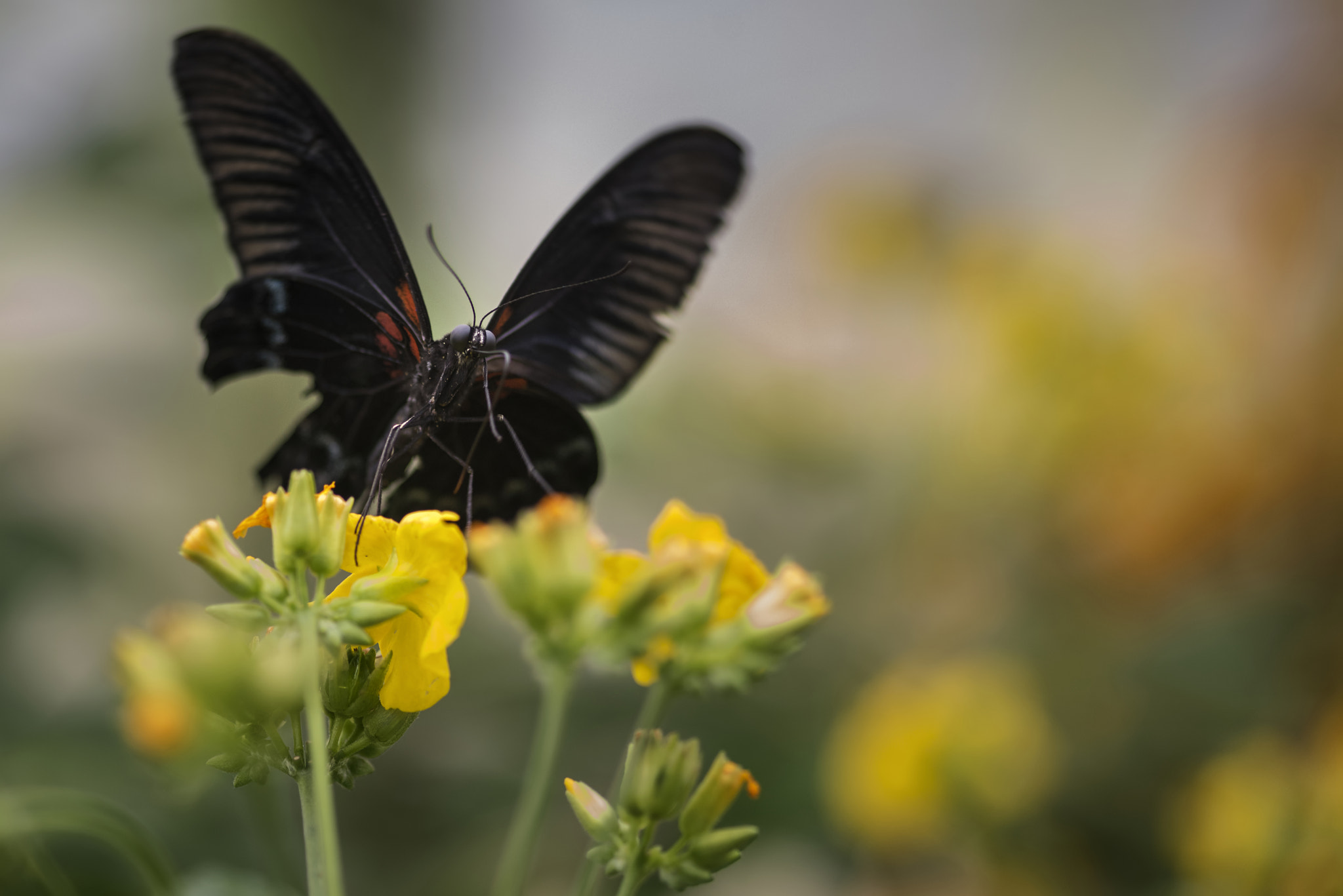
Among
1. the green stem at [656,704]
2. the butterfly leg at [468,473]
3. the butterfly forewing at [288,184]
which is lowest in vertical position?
the green stem at [656,704]

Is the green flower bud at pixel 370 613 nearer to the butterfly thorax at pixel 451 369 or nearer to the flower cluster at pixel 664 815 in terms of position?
the flower cluster at pixel 664 815

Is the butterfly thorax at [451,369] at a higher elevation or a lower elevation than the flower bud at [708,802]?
higher

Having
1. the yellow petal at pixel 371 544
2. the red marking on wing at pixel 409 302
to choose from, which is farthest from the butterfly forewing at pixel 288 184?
the yellow petal at pixel 371 544

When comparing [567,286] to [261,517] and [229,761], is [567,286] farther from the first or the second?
[229,761]

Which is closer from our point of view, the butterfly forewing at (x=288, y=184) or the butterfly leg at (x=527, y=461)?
the butterfly forewing at (x=288, y=184)

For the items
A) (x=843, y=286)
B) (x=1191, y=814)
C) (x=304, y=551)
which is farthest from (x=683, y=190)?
(x=843, y=286)

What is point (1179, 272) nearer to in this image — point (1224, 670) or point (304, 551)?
point (1224, 670)
